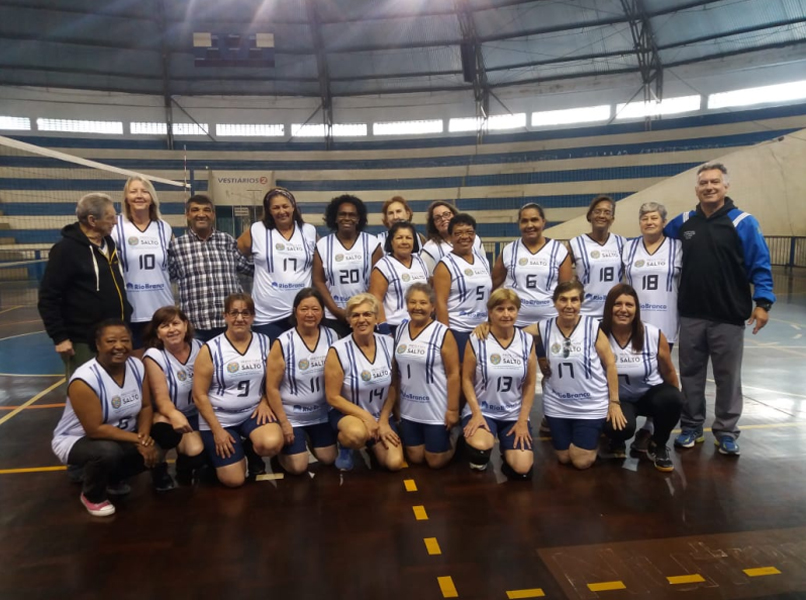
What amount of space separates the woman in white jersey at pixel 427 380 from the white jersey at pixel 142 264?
1.86 metres

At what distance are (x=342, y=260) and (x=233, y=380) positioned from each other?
1286 mm

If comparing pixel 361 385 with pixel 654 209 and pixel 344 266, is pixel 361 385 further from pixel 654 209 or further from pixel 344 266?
pixel 654 209

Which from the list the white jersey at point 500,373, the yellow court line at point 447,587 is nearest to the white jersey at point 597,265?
the white jersey at point 500,373

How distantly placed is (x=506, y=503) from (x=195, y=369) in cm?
219


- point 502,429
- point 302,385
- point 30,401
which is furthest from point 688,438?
point 30,401

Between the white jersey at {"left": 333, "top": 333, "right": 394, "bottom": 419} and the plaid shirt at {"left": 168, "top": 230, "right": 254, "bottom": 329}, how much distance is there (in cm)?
103

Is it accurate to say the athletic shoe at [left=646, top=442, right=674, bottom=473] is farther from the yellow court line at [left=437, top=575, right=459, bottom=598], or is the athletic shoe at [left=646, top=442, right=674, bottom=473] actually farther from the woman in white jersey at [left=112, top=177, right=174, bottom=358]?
the woman in white jersey at [left=112, top=177, right=174, bottom=358]

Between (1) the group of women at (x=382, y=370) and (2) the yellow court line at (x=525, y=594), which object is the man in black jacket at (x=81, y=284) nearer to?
(1) the group of women at (x=382, y=370)

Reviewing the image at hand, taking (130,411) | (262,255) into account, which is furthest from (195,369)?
(262,255)

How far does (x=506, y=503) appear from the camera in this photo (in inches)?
127

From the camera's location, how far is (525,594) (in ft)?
7.83

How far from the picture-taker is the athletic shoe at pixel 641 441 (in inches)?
159

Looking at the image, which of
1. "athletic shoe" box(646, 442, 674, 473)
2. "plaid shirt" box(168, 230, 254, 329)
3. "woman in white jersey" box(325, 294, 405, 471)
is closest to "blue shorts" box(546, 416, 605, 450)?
"athletic shoe" box(646, 442, 674, 473)

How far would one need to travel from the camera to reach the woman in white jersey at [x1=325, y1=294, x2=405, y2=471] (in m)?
3.62
